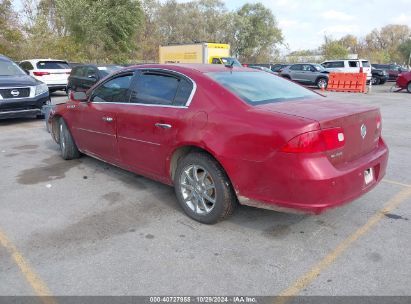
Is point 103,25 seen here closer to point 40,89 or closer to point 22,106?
point 40,89

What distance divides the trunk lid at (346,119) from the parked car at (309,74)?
→ 67.9ft

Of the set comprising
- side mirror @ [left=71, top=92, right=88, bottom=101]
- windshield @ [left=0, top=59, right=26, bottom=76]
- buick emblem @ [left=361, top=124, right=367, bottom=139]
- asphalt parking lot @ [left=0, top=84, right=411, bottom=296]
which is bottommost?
asphalt parking lot @ [left=0, top=84, right=411, bottom=296]

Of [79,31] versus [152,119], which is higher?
[79,31]

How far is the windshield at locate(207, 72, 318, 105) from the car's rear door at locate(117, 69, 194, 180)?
0.41 meters

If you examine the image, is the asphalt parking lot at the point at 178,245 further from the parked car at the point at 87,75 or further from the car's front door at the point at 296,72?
the car's front door at the point at 296,72

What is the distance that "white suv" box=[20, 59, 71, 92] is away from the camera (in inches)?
627

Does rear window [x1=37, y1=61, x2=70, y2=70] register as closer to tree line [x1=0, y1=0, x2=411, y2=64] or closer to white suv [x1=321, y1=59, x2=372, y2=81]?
tree line [x1=0, y1=0, x2=411, y2=64]

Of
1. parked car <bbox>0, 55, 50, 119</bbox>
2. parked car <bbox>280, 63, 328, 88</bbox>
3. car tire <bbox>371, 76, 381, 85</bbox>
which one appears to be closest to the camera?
parked car <bbox>0, 55, 50, 119</bbox>

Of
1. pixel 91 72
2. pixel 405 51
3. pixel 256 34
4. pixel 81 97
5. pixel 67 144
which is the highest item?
pixel 256 34

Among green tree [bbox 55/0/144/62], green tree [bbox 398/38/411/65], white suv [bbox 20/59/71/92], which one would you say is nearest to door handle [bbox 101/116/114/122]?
white suv [bbox 20/59/71/92]

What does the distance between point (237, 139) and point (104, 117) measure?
7.43ft

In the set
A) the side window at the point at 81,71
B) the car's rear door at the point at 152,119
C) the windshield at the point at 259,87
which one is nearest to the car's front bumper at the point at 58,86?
the side window at the point at 81,71

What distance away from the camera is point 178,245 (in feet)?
11.3

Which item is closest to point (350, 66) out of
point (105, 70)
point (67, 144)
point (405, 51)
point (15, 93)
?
point (105, 70)
